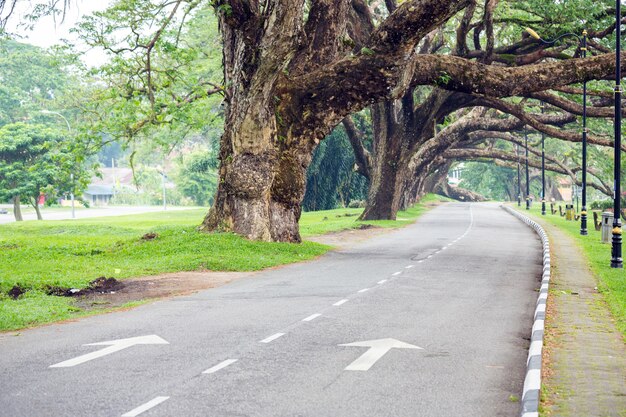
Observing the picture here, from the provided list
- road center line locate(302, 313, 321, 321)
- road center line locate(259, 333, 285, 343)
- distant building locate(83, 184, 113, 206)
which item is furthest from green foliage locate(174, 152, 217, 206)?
road center line locate(259, 333, 285, 343)

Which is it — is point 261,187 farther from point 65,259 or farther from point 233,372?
point 233,372

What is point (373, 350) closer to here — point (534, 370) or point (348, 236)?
point (534, 370)

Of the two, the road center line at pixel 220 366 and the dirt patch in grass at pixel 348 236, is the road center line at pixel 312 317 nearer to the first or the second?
the road center line at pixel 220 366

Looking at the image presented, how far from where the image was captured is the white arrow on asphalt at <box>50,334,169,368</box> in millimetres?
9914

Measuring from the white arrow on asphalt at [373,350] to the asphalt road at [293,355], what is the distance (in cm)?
2

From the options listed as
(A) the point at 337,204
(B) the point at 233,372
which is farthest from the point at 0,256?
(A) the point at 337,204

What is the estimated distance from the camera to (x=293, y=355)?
10.4 meters

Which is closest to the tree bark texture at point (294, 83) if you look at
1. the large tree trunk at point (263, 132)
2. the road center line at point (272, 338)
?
the large tree trunk at point (263, 132)

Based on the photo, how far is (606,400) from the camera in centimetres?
782

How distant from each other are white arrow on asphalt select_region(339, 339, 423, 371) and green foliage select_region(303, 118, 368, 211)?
163 feet

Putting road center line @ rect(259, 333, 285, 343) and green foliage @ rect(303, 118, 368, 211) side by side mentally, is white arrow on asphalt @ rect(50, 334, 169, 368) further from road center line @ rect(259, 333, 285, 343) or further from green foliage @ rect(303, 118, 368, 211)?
green foliage @ rect(303, 118, 368, 211)

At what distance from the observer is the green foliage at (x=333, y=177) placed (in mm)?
62219

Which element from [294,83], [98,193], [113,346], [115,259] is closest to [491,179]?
[98,193]

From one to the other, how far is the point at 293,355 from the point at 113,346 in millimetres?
2382
